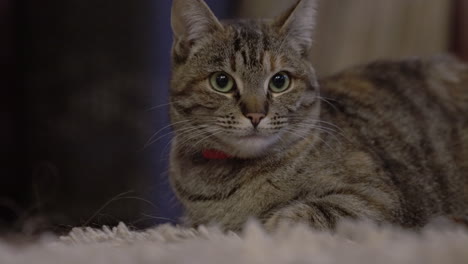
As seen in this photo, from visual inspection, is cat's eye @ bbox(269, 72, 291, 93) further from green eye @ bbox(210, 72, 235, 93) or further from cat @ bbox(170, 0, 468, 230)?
green eye @ bbox(210, 72, 235, 93)

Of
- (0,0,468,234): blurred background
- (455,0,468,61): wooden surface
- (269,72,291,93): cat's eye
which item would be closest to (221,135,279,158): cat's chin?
(269,72,291,93): cat's eye

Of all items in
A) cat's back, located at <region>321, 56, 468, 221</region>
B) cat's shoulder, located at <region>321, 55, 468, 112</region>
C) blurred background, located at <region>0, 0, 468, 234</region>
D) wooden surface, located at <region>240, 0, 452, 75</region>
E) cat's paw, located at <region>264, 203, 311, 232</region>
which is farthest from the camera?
wooden surface, located at <region>240, 0, 452, 75</region>

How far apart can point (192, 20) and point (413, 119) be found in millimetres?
793

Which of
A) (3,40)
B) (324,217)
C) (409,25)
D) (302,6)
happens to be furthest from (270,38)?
(3,40)

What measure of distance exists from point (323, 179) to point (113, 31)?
1369 millimetres

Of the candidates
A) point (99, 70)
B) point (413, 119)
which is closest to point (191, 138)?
point (413, 119)

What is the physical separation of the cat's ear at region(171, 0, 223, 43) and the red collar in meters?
0.32

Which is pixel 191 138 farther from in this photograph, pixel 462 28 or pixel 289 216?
pixel 462 28

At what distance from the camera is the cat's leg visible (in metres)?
1.38

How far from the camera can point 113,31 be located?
8.37 feet

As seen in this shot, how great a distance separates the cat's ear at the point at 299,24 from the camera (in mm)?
1672

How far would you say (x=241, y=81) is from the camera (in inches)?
60.8

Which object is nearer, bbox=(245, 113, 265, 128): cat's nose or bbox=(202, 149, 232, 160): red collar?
bbox=(245, 113, 265, 128): cat's nose

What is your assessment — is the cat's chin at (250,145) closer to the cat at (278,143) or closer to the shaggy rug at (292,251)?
the cat at (278,143)
